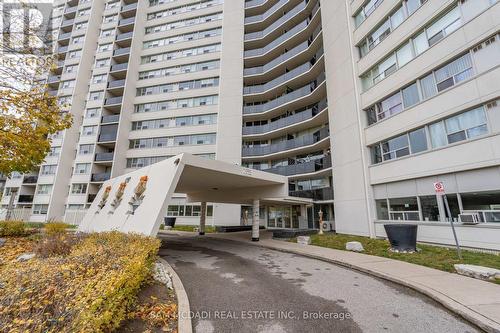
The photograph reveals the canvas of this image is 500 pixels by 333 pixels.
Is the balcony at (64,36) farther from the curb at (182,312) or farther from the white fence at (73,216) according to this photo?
the curb at (182,312)

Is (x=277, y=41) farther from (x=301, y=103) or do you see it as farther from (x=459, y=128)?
(x=459, y=128)

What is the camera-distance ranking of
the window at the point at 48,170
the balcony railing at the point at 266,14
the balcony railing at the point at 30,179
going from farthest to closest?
the balcony railing at the point at 30,179, the window at the point at 48,170, the balcony railing at the point at 266,14

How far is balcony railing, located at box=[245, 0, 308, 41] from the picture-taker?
31.9 m

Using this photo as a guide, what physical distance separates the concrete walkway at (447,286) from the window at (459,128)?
796 cm

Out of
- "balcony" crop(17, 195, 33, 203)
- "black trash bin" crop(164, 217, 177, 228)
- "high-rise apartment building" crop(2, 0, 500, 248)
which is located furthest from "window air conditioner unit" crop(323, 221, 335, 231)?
"balcony" crop(17, 195, 33, 203)

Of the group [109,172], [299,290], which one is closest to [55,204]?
[109,172]

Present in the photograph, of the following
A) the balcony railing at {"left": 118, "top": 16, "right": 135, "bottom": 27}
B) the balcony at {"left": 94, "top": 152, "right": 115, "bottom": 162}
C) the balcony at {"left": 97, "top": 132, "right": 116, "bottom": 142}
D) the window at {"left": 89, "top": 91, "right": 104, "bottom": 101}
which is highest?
the balcony railing at {"left": 118, "top": 16, "right": 135, "bottom": 27}

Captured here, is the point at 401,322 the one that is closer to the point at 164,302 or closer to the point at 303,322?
the point at 303,322

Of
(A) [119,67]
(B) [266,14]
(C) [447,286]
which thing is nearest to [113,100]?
(A) [119,67]

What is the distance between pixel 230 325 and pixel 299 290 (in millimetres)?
2748

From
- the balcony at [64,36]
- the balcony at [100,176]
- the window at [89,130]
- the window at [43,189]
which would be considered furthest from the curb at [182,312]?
the balcony at [64,36]

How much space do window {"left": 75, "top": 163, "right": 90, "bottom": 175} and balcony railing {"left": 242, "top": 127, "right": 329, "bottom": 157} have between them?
80.0ft

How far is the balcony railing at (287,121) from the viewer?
2772 centimetres

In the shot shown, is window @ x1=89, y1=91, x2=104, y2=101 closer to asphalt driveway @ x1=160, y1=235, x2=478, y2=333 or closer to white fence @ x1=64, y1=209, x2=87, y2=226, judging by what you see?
white fence @ x1=64, y1=209, x2=87, y2=226
